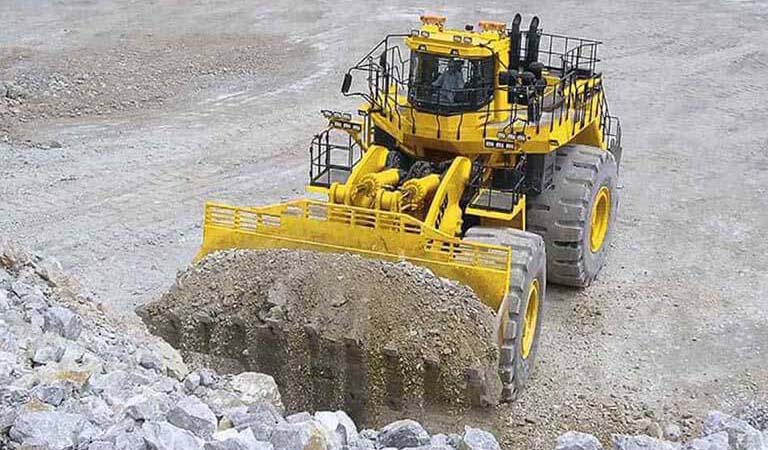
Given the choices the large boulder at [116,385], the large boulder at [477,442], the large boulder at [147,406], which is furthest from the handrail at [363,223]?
the large boulder at [147,406]

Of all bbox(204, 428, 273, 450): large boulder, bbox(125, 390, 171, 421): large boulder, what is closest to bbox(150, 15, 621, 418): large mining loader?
bbox(125, 390, 171, 421): large boulder

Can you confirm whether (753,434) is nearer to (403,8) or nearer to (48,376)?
(48,376)

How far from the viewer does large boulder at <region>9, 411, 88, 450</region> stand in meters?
4.48

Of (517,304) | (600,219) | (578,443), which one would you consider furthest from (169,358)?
(600,219)

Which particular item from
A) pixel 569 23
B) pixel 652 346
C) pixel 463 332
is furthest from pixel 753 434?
pixel 569 23

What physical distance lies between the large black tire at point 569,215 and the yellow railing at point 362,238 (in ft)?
6.01

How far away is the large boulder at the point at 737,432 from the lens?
533cm

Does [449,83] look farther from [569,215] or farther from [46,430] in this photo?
[46,430]

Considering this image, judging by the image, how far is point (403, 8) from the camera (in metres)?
22.6

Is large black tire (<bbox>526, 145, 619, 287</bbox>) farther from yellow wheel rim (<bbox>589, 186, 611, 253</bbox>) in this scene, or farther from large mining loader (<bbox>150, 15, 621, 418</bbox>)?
yellow wheel rim (<bbox>589, 186, 611, 253</bbox>)

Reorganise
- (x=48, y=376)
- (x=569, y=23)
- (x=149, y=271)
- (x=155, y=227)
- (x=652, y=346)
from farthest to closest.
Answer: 1. (x=569, y=23)
2. (x=155, y=227)
3. (x=149, y=271)
4. (x=652, y=346)
5. (x=48, y=376)

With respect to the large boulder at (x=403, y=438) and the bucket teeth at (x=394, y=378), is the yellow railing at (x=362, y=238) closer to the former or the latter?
the bucket teeth at (x=394, y=378)

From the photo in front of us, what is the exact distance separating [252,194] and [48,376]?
23.3ft

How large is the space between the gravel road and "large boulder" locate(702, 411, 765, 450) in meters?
1.63
